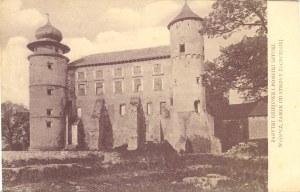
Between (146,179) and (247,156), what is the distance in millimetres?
956

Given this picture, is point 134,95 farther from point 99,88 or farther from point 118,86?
point 99,88

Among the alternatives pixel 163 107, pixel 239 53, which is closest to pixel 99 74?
pixel 163 107

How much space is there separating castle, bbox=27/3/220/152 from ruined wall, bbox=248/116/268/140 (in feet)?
1.18

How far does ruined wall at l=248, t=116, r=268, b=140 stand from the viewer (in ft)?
13.4

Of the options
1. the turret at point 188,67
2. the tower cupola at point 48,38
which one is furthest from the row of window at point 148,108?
the tower cupola at point 48,38

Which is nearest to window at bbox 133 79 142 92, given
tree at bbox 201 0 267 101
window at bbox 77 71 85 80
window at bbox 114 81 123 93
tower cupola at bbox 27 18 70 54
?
window at bbox 114 81 123 93

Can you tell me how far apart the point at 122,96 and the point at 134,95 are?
12 centimetres

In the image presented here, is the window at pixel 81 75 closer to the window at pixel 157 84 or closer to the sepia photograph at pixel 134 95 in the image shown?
the sepia photograph at pixel 134 95

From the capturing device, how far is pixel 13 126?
4.31 meters

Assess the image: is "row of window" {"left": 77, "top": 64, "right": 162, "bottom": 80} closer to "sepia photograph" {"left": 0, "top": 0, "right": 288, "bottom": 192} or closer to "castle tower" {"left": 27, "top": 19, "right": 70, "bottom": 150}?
"sepia photograph" {"left": 0, "top": 0, "right": 288, "bottom": 192}

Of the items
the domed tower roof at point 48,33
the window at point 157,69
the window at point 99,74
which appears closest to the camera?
the domed tower roof at point 48,33

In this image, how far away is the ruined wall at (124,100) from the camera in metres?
4.35
